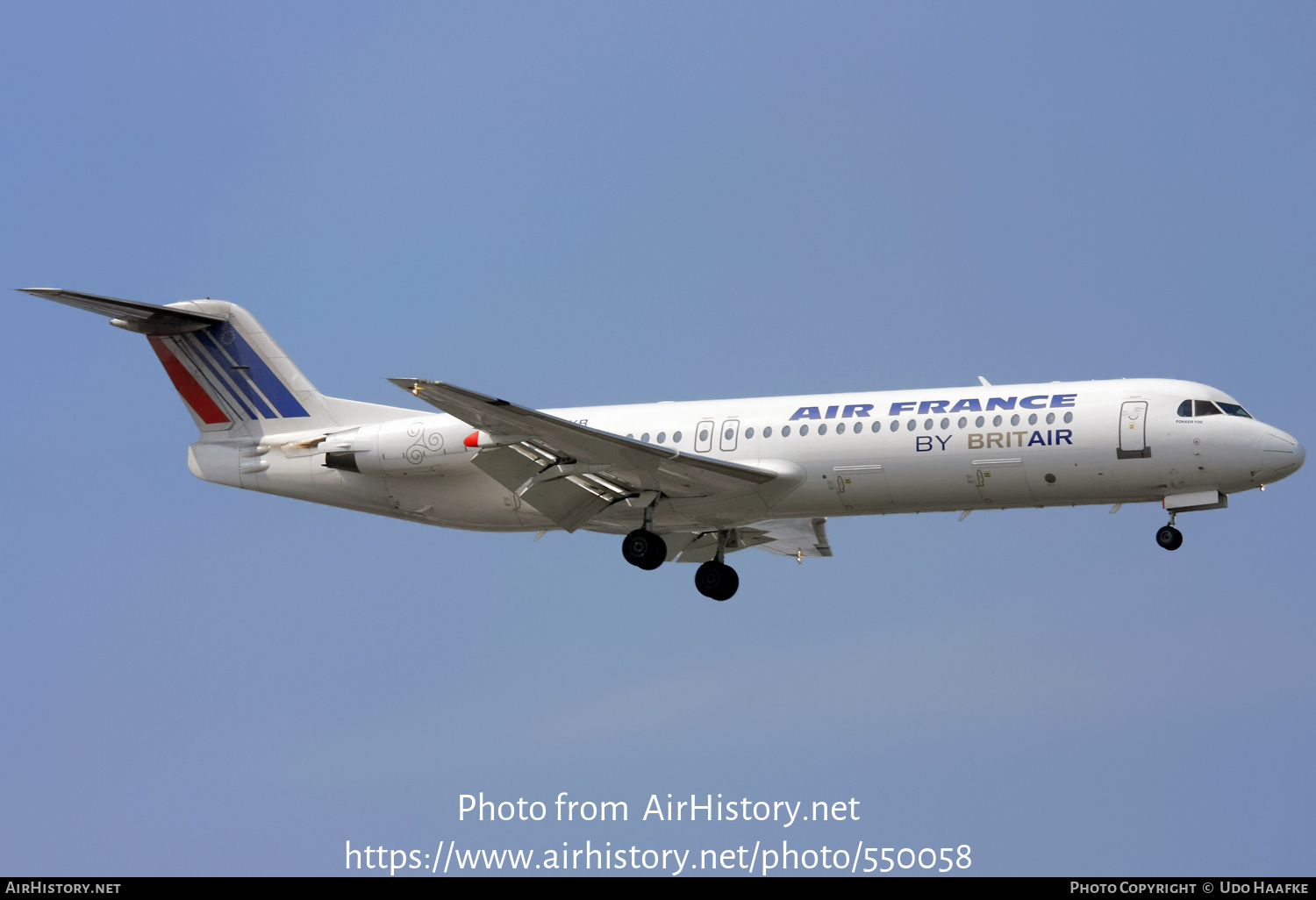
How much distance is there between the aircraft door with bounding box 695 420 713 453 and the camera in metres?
27.1

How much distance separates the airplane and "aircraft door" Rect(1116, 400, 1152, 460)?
0.03m

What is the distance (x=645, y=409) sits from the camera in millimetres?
28078

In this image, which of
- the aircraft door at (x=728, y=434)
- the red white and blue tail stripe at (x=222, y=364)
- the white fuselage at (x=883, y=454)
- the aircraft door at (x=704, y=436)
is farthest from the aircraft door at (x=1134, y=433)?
the red white and blue tail stripe at (x=222, y=364)

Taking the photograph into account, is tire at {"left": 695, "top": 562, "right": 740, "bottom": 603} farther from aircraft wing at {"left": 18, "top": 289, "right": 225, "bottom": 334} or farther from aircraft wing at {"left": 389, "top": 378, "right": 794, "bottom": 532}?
aircraft wing at {"left": 18, "top": 289, "right": 225, "bottom": 334}

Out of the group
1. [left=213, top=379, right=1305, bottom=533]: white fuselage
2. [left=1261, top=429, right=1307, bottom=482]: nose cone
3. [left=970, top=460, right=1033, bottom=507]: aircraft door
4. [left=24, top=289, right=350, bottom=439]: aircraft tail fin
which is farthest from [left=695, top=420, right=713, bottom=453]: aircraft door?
[left=1261, top=429, right=1307, bottom=482]: nose cone

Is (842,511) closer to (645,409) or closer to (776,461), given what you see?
(776,461)

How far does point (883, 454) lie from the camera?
84.2ft

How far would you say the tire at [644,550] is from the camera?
2684 centimetres

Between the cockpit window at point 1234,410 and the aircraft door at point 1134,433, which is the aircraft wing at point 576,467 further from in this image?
the cockpit window at point 1234,410

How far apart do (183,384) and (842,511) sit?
12636 millimetres

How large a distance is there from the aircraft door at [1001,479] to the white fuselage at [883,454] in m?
0.02

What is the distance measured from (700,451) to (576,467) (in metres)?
2.33

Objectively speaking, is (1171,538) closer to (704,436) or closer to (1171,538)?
(1171,538)

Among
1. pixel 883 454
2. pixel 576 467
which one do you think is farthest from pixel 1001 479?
pixel 576 467
